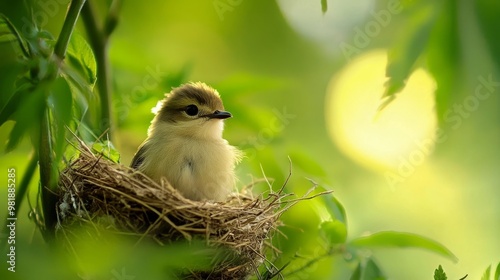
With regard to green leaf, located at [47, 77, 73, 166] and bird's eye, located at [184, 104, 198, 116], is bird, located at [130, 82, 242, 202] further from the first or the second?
green leaf, located at [47, 77, 73, 166]

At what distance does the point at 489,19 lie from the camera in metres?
1.21

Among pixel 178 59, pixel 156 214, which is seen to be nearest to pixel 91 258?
pixel 156 214

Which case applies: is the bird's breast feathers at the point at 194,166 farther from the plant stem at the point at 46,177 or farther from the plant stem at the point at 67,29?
the plant stem at the point at 67,29

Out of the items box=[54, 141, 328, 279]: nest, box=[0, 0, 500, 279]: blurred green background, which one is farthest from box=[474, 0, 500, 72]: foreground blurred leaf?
box=[54, 141, 328, 279]: nest

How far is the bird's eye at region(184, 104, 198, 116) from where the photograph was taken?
240cm

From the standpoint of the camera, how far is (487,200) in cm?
391

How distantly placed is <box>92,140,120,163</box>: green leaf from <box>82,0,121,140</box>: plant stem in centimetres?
7

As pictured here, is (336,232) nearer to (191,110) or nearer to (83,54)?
(191,110)

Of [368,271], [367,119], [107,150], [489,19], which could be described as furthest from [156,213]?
[367,119]

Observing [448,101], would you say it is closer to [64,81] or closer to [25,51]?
[64,81]

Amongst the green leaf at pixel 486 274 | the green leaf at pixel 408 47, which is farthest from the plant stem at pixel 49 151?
the green leaf at pixel 486 274

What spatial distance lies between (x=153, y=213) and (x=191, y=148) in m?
0.45

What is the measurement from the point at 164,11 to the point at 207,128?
1045mm

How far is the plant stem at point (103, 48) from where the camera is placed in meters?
2.06
